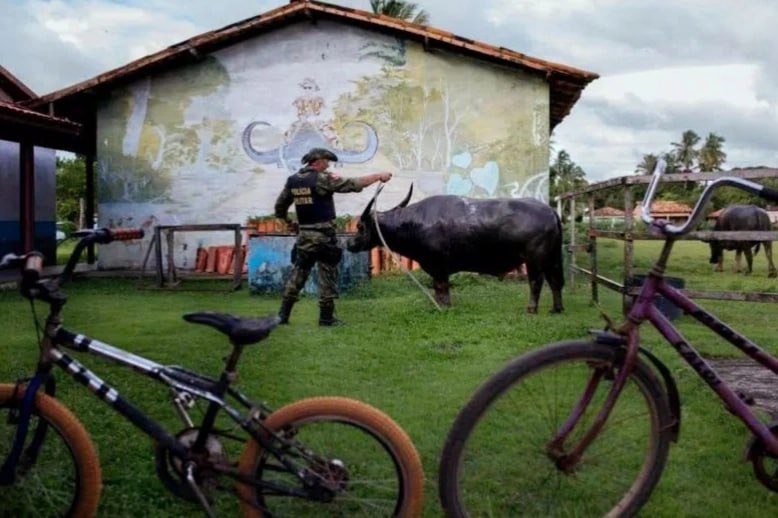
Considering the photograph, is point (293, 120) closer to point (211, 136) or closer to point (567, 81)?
point (211, 136)

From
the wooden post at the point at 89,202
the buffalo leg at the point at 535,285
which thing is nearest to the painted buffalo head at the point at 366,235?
the buffalo leg at the point at 535,285

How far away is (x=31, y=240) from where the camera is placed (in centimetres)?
1361

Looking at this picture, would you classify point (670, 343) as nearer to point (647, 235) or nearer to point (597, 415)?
point (597, 415)

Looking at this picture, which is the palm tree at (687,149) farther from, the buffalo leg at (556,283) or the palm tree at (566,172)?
the buffalo leg at (556,283)

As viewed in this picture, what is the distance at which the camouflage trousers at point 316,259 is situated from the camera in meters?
8.27

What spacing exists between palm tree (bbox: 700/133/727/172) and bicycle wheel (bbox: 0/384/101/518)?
310 feet

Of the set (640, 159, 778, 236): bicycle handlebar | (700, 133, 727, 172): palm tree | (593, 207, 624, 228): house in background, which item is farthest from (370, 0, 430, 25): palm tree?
(700, 133, 727, 172): palm tree

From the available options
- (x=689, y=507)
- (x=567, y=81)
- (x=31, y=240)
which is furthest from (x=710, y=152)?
(x=689, y=507)

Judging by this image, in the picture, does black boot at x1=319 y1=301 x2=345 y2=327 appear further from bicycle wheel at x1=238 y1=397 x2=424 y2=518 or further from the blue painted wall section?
bicycle wheel at x1=238 y1=397 x2=424 y2=518

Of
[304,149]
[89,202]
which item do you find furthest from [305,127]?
[89,202]

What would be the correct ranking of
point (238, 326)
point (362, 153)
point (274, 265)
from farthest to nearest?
point (362, 153)
point (274, 265)
point (238, 326)

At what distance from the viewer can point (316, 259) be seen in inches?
330

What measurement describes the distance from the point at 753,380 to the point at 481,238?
14.9ft

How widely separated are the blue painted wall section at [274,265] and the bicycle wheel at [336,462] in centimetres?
815
